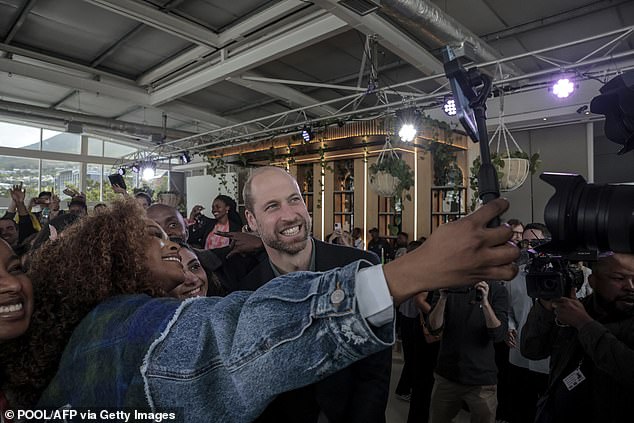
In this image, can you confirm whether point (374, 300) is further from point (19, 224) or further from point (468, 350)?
point (19, 224)

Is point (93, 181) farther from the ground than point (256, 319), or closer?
farther from the ground

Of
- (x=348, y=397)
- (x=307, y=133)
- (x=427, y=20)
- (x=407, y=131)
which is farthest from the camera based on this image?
(x=307, y=133)

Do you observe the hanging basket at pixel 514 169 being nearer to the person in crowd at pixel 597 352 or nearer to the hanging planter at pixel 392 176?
the hanging planter at pixel 392 176

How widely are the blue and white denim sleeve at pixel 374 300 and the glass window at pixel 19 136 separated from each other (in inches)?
458

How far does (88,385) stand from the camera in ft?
1.84

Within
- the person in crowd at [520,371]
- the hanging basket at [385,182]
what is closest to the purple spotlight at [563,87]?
the hanging basket at [385,182]

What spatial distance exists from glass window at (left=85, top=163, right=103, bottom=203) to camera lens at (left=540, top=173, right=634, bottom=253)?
11792 mm

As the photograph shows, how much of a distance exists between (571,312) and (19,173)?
38.6ft

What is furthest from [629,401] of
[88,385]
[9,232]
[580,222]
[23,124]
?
[23,124]

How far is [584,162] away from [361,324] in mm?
6941

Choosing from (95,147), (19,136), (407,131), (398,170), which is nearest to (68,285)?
(398,170)

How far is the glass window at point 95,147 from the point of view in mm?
10873

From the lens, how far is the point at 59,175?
34.4 feet

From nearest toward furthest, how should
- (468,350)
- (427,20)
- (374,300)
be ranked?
(374,300) → (468,350) → (427,20)
